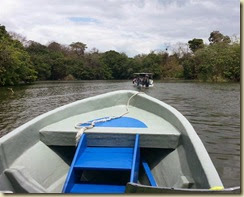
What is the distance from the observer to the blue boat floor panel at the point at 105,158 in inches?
93.3

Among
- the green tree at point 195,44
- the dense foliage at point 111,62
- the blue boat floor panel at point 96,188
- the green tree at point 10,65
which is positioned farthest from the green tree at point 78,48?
the blue boat floor panel at point 96,188

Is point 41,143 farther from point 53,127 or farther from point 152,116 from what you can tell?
point 152,116

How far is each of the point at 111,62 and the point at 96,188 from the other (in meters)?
52.9

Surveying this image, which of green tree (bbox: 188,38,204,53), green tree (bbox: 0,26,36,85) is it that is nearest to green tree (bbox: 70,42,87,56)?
green tree (bbox: 188,38,204,53)

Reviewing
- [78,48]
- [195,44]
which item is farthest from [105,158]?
[78,48]

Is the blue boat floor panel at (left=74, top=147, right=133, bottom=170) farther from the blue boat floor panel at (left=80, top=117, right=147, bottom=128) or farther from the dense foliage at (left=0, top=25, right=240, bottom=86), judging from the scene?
the dense foliage at (left=0, top=25, right=240, bottom=86)

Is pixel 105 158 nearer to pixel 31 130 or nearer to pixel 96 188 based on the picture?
pixel 96 188

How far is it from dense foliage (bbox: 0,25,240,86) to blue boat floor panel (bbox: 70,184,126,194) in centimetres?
2600

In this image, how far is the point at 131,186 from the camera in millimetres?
1690

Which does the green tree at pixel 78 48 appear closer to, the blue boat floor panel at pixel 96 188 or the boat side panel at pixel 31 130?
the boat side panel at pixel 31 130

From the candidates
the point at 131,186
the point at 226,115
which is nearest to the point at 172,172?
the point at 131,186

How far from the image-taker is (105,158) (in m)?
2.53

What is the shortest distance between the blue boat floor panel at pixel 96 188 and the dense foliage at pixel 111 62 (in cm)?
2600

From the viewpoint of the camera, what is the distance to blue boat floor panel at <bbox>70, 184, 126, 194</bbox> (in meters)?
2.30
